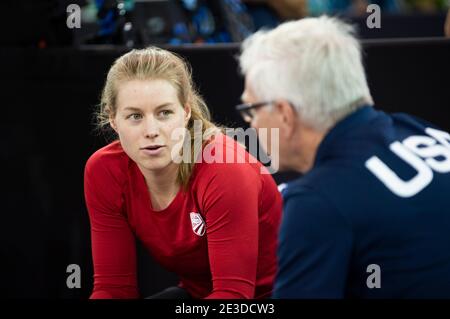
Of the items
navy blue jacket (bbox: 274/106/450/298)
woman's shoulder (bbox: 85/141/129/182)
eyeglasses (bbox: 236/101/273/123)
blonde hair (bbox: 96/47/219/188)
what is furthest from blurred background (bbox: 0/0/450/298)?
navy blue jacket (bbox: 274/106/450/298)

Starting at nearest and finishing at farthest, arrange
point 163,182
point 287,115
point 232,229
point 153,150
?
point 287,115 → point 232,229 → point 153,150 → point 163,182

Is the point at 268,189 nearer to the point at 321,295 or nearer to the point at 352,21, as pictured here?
the point at 321,295

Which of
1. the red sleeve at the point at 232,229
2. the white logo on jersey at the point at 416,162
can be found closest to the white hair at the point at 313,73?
the white logo on jersey at the point at 416,162

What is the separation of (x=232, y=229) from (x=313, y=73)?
25.0 inches

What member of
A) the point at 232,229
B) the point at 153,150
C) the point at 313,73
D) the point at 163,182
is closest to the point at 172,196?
the point at 163,182

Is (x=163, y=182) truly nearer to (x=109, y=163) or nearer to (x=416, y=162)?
(x=109, y=163)

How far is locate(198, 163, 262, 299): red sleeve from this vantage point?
6.70 ft

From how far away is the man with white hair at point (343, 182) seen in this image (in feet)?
4.77

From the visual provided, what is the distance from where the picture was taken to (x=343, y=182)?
148cm

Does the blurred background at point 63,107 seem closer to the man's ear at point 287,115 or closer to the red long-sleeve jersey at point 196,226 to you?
the red long-sleeve jersey at point 196,226

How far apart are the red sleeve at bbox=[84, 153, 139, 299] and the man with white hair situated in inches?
31.1

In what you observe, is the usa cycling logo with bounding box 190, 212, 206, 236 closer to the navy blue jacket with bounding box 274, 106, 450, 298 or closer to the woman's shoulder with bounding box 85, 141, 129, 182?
the woman's shoulder with bounding box 85, 141, 129, 182

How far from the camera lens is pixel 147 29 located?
138 inches

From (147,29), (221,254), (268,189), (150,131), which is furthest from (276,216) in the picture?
(147,29)
